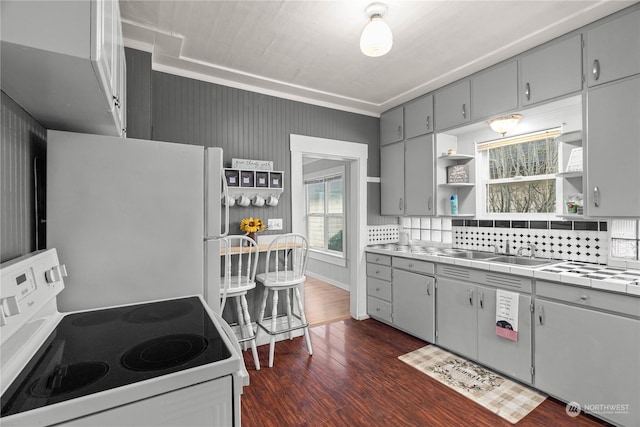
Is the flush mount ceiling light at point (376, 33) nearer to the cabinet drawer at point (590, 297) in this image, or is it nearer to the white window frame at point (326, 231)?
the cabinet drawer at point (590, 297)

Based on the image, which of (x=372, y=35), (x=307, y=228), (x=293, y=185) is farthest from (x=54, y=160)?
(x=307, y=228)

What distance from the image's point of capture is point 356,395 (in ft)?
7.35

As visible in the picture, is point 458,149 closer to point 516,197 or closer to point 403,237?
point 516,197

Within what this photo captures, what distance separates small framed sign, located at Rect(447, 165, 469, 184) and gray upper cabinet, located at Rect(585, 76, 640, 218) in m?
1.16

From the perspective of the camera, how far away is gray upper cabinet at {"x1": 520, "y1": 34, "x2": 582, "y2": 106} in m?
2.23

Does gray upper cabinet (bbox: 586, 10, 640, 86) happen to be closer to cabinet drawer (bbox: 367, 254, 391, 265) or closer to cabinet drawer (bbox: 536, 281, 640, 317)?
cabinet drawer (bbox: 536, 281, 640, 317)

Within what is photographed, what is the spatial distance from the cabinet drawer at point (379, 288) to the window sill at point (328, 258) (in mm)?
1472

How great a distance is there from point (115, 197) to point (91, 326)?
581 millimetres

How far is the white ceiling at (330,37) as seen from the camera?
2.00 metres

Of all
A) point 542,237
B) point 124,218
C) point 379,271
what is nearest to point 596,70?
point 542,237

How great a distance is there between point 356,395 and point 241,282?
4.22 ft

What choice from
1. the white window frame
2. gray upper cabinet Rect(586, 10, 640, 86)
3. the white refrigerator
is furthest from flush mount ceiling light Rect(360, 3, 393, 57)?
the white window frame

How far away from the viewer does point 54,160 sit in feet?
4.43

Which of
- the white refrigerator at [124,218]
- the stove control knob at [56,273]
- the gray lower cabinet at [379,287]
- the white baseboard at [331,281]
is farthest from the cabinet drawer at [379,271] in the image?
the stove control knob at [56,273]
